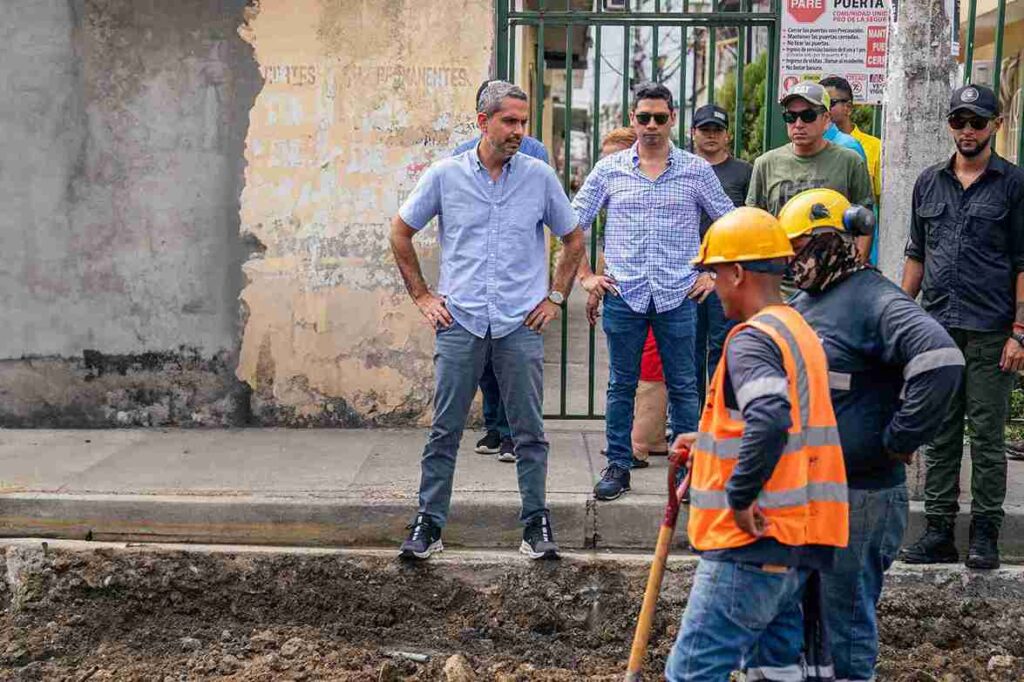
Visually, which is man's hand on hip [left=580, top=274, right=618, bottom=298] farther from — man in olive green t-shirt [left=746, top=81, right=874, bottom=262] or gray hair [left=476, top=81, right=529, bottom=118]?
gray hair [left=476, top=81, right=529, bottom=118]

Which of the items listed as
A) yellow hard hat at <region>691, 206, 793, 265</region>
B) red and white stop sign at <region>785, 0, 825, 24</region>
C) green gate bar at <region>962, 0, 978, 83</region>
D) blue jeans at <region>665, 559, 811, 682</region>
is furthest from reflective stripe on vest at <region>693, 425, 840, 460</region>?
red and white stop sign at <region>785, 0, 825, 24</region>

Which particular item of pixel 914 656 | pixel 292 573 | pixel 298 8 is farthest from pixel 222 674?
pixel 298 8

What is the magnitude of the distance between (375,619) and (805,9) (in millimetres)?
4131

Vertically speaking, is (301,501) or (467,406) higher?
(467,406)

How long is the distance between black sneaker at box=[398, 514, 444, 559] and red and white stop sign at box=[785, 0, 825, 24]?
3.56 metres

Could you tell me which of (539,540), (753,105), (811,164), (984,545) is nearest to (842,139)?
(811,164)

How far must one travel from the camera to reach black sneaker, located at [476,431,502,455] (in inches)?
293

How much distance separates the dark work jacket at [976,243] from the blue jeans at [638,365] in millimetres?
1214

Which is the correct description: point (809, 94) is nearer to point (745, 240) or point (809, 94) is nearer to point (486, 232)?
point (486, 232)

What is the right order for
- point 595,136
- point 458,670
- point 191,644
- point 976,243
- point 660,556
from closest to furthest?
1. point 660,556
2. point 458,670
3. point 191,644
4. point 976,243
5. point 595,136

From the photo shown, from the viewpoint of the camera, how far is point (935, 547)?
19.4ft

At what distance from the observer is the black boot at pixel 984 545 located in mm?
5824

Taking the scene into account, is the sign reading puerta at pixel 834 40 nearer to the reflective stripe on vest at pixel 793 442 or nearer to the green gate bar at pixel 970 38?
the green gate bar at pixel 970 38

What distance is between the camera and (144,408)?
8.14 m
